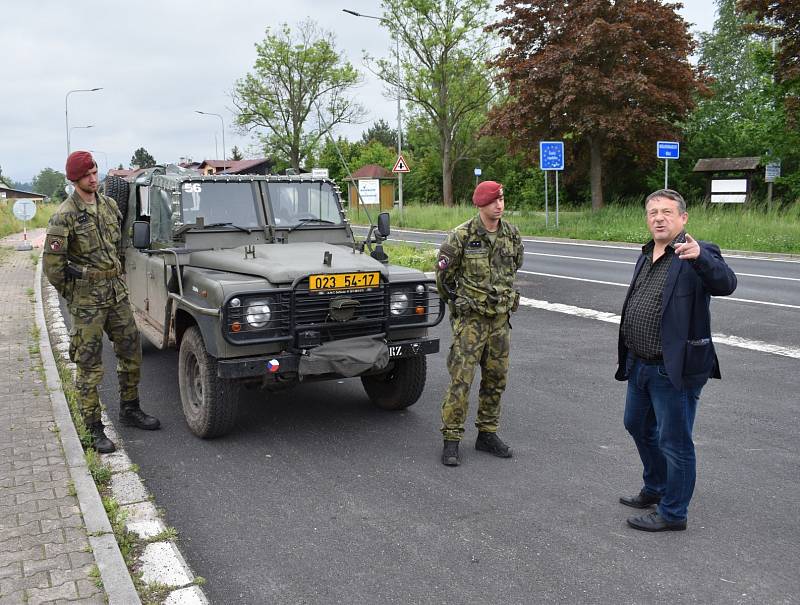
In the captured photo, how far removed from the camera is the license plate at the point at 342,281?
17.5 feet

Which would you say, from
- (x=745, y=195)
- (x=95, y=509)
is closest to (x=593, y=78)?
(x=745, y=195)

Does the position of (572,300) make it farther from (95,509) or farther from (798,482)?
(95,509)

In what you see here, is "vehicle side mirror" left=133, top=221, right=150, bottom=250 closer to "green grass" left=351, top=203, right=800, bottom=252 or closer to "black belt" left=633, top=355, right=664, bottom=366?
"black belt" left=633, top=355, right=664, bottom=366

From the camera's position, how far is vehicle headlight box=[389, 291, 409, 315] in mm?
5742

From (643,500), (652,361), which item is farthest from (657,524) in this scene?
(652,361)

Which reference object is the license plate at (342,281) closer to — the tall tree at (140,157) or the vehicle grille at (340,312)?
the vehicle grille at (340,312)

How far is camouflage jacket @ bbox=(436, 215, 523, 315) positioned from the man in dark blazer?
103 centimetres

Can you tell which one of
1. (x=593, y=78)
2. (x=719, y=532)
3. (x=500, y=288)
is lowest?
(x=719, y=532)

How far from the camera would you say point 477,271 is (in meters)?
5.04

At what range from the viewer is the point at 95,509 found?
4.19 metres

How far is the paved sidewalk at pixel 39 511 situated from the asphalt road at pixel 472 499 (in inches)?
19.8

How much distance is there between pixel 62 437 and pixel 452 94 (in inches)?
1678

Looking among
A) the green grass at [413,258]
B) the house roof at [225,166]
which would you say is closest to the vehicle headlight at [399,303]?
the house roof at [225,166]

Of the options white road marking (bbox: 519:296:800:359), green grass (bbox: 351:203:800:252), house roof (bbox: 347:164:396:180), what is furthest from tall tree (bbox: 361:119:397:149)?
white road marking (bbox: 519:296:800:359)
